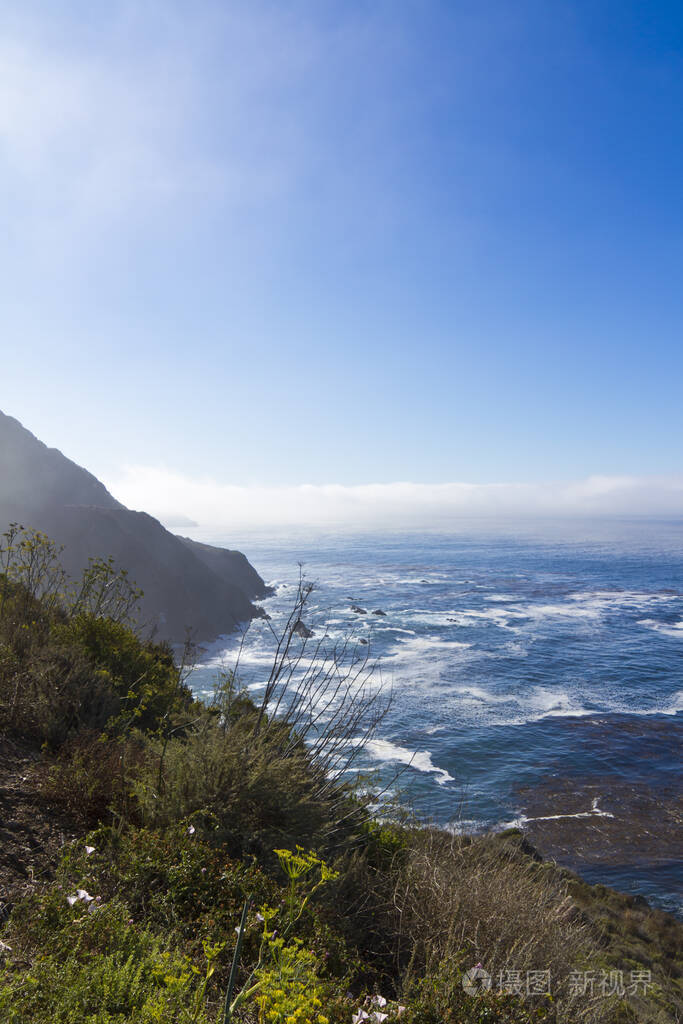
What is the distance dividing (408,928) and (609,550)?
133m

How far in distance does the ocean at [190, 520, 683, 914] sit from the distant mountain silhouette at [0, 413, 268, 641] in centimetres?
473

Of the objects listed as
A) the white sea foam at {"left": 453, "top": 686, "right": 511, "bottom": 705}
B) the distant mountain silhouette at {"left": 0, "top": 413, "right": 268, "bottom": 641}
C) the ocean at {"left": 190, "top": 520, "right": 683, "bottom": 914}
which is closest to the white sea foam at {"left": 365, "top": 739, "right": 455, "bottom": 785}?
the ocean at {"left": 190, "top": 520, "right": 683, "bottom": 914}

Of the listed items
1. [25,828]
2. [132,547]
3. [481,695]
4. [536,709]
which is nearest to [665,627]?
[536,709]

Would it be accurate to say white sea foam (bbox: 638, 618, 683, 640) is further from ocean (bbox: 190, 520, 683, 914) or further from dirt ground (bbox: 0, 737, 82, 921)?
dirt ground (bbox: 0, 737, 82, 921)

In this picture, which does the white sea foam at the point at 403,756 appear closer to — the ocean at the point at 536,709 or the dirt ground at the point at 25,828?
the ocean at the point at 536,709

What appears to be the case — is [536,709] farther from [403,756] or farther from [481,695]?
[403,756]

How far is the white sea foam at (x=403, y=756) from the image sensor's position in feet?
67.6

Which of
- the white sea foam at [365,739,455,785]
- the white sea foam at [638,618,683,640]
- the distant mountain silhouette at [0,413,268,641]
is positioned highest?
the distant mountain silhouette at [0,413,268,641]

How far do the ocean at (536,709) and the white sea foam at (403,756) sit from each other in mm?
80

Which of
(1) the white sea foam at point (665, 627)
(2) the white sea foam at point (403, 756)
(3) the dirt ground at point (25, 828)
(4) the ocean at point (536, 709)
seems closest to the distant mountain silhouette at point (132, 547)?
(4) the ocean at point (536, 709)

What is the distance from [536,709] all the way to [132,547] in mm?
40545

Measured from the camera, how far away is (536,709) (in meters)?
27.2

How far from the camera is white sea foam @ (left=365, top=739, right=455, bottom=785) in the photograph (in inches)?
811

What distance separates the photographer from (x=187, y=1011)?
1.95 metres
